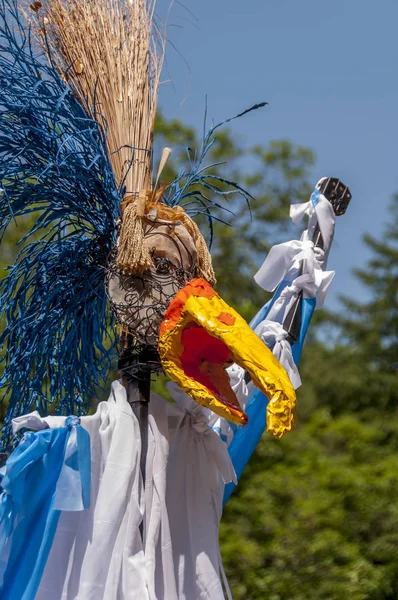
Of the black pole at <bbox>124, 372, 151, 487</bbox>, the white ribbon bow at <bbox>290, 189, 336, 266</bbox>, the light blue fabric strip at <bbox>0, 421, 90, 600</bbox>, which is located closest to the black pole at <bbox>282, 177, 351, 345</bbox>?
the white ribbon bow at <bbox>290, 189, 336, 266</bbox>

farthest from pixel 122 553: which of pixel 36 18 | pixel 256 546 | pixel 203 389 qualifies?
pixel 256 546

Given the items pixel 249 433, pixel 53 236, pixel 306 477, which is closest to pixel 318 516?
pixel 306 477

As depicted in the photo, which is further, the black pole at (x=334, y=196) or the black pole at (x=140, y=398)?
the black pole at (x=334, y=196)

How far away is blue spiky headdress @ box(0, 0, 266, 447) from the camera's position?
2.75m

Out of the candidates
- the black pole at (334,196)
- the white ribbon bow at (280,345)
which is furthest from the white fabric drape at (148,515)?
the black pole at (334,196)

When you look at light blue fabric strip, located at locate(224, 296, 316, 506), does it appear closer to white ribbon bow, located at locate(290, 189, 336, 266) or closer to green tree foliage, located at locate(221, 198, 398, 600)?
white ribbon bow, located at locate(290, 189, 336, 266)

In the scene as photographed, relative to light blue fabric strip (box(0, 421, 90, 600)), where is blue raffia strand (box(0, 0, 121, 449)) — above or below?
above

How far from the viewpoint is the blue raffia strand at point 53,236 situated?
2.75 m

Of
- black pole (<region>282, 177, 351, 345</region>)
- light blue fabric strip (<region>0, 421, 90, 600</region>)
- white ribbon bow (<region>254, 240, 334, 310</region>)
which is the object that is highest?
black pole (<region>282, 177, 351, 345</region>)

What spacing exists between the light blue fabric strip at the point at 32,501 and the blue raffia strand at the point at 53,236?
16.8 inches

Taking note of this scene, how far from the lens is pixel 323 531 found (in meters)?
5.81

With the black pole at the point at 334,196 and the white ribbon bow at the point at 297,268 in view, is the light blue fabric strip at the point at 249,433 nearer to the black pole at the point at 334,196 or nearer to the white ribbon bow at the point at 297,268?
the white ribbon bow at the point at 297,268

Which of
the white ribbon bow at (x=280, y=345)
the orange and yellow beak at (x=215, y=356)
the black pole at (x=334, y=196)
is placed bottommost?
the orange and yellow beak at (x=215, y=356)

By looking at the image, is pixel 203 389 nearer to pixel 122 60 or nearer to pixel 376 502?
pixel 122 60
